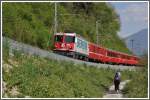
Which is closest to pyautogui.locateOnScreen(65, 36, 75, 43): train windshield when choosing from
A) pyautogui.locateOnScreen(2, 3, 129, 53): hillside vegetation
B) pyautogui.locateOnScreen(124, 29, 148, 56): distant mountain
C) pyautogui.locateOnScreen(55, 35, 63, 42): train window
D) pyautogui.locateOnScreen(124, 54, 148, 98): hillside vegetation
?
pyautogui.locateOnScreen(55, 35, 63, 42): train window

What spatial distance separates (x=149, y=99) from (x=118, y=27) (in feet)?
163

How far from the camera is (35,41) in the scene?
111ft

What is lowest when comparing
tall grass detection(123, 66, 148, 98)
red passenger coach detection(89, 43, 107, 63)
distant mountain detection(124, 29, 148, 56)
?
tall grass detection(123, 66, 148, 98)

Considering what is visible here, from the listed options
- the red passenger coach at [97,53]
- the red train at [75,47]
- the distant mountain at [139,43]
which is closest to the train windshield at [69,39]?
the red train at [75,47]

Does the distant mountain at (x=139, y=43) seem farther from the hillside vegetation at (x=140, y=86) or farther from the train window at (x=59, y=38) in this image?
the train window at (x=59, y=38)

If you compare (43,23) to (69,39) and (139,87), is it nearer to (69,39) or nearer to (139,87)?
(69,39)

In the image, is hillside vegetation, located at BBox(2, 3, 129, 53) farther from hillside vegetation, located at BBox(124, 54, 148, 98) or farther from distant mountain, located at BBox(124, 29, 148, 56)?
hillside vegetation, located at BBox(124, 54, 148, 98)

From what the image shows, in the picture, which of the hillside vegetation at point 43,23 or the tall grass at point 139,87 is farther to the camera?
the hillside vegetation at point 43,23

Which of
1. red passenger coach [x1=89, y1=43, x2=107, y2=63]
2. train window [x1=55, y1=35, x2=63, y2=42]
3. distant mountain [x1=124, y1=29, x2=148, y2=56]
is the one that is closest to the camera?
distant mountain [x1=124, y1=29, x2=148, y2=56]

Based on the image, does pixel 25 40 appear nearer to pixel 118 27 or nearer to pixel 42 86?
pixel 42 86

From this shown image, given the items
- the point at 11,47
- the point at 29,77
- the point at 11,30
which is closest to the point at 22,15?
the point at 11,30

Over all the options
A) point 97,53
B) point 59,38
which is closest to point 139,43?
point 97,53

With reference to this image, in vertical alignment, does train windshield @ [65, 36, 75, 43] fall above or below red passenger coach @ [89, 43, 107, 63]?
above

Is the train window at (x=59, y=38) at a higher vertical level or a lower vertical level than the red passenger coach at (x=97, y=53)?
higher
